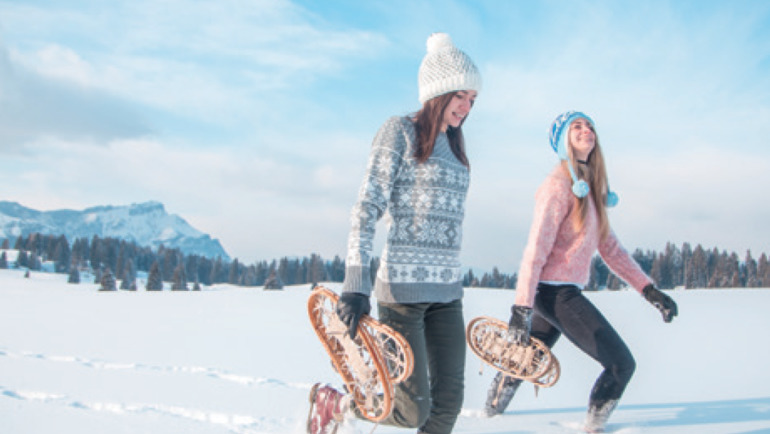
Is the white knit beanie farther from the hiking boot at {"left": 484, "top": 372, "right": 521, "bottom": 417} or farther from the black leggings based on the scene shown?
the hiking boot at {"left": 484, "top": 372, "right": 521, "bottom": 417}

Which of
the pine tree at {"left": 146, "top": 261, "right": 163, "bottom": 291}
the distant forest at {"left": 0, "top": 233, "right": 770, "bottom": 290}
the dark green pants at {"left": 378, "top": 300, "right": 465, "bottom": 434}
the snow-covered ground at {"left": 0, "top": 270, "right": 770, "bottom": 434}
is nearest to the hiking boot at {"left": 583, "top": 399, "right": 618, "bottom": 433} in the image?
the snow-covered ground at {"left": 0, "top": 270, "right": 770, "bottom": 434}

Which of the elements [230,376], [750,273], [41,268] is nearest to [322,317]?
[230,376]

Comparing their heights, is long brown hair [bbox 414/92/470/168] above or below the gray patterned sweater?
above

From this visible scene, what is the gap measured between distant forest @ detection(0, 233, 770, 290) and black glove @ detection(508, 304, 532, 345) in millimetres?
40846

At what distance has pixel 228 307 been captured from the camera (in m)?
13.0

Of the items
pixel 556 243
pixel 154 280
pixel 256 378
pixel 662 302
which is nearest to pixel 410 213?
pixel 556 243

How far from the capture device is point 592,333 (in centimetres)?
354

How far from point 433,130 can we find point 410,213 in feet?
1.47

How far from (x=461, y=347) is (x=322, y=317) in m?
0.75

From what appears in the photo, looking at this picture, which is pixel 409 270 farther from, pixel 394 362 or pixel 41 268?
pixel 41 268

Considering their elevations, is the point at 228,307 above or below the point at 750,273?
below

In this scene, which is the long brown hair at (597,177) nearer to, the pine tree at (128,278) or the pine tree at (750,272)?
the pine tree at (750,272)

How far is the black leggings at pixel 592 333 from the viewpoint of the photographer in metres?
3.51

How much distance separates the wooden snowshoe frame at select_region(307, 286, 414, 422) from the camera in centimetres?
262
